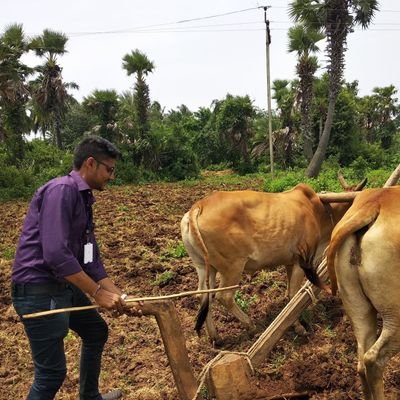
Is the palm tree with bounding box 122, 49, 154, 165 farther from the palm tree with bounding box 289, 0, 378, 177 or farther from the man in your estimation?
the man

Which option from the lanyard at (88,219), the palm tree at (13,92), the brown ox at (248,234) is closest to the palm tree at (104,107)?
the palm tree at (13,92)

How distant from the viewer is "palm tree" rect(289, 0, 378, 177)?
20875 millimetres

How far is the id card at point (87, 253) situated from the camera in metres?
3.31

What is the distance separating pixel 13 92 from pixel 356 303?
22.5 metres

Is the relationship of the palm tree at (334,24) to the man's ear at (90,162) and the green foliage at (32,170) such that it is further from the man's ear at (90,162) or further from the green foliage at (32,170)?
the man's ear at (90,162)

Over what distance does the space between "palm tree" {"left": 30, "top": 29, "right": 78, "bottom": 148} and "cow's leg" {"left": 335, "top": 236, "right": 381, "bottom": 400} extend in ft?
90.3

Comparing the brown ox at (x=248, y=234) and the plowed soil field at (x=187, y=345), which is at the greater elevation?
the brown ox at (x=248, y=234)

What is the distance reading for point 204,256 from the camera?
5.27 metres

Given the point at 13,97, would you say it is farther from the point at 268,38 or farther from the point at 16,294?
the point at 16,294

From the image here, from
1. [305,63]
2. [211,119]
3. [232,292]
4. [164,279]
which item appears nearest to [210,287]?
[232,292]

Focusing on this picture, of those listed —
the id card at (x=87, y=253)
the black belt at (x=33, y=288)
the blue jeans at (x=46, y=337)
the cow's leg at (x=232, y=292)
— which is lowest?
the cow's leg at (x=232, y=292)

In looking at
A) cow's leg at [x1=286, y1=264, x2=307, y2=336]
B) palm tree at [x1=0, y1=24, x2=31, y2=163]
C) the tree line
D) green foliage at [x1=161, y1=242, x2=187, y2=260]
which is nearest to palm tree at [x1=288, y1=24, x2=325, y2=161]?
the tree line

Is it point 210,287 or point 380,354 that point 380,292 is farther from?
point 210,287

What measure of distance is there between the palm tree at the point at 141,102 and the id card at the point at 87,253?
85.4ft
